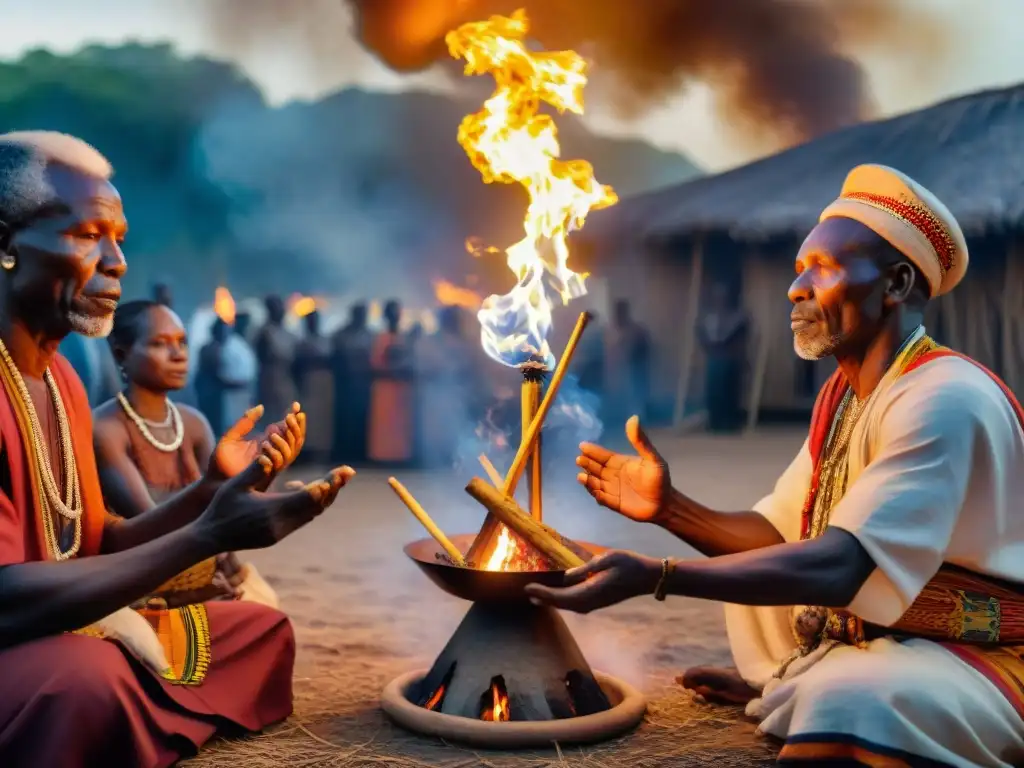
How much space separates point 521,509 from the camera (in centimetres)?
385

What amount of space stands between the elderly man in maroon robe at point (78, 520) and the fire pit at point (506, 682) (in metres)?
0.78

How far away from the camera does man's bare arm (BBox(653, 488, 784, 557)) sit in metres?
3.97

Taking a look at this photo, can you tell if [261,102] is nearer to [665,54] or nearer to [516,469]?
[665,54]

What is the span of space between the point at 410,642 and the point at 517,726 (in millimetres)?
1775

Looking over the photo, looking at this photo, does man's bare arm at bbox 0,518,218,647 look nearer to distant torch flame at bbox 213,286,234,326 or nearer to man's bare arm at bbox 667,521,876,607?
man's bare arm at bbox 667,521,876,607

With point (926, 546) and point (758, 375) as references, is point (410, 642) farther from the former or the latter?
point (758, 375)

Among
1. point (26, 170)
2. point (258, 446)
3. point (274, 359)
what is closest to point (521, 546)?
point (258, 446)

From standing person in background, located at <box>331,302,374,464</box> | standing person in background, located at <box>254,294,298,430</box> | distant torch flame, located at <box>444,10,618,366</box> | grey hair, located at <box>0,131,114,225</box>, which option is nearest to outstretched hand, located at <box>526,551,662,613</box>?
distant torch flame, located at <box>444,10,618,366</box>

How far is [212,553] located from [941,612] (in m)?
2.30

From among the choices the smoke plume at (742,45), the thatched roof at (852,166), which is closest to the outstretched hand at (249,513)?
the thatched roof at (852,166)

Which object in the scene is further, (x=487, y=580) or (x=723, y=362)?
(x=723, y=362)

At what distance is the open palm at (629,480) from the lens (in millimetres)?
3848

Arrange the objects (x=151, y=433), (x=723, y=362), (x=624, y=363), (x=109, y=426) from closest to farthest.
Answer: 1. (x=109, y=426)
2. (x=151, y=433)
3. (x=624, y=363)
4. (x=723, y=362)

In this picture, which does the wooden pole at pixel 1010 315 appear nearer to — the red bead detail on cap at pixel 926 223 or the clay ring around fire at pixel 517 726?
the red bead detail on cap at pixel 926 223
